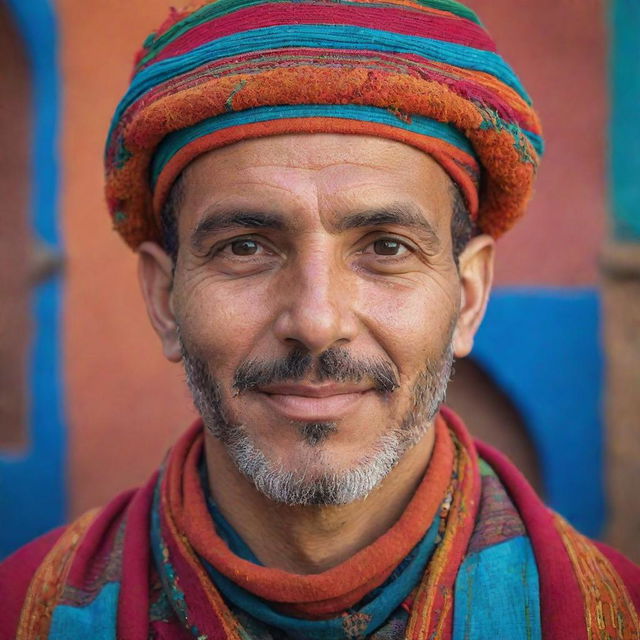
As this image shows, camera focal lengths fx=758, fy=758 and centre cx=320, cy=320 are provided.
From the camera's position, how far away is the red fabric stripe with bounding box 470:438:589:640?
73.8 inches

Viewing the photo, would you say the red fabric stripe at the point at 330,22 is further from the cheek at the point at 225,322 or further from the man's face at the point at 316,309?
the cheek at the point at 225,322

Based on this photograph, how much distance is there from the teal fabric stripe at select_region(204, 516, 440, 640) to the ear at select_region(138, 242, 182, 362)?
27.1 inches

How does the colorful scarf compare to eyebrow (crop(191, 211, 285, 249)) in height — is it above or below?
below

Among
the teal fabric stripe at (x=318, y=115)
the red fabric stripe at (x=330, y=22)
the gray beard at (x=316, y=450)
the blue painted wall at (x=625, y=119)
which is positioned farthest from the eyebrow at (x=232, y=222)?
the blue painted wall at (x=625, y=119)

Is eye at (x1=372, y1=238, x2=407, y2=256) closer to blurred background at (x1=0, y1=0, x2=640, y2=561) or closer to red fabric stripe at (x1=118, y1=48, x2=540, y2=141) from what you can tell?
red fabric stripe at (x1=118, y1=48, x2=540, y2=141)

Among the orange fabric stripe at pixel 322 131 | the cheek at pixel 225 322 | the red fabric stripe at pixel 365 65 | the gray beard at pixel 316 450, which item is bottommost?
the gray beard at pixel 316 450

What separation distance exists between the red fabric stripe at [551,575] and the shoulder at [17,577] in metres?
1.42

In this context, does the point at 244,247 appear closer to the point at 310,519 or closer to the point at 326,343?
the point at 326,343

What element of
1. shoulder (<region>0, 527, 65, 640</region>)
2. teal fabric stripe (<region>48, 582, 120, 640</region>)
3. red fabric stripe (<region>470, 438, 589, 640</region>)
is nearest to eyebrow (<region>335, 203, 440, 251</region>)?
red fabric stripe (<region>470, 438, 589, 640</region>)

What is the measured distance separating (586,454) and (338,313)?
288 centimetres

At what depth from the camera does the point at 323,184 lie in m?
1.89

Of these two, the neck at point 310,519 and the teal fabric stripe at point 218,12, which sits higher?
the teal fabric stripe at point 218,12

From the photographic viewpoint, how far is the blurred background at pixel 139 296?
3.96 m

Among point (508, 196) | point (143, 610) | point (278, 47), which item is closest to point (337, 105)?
point (278, 47)
